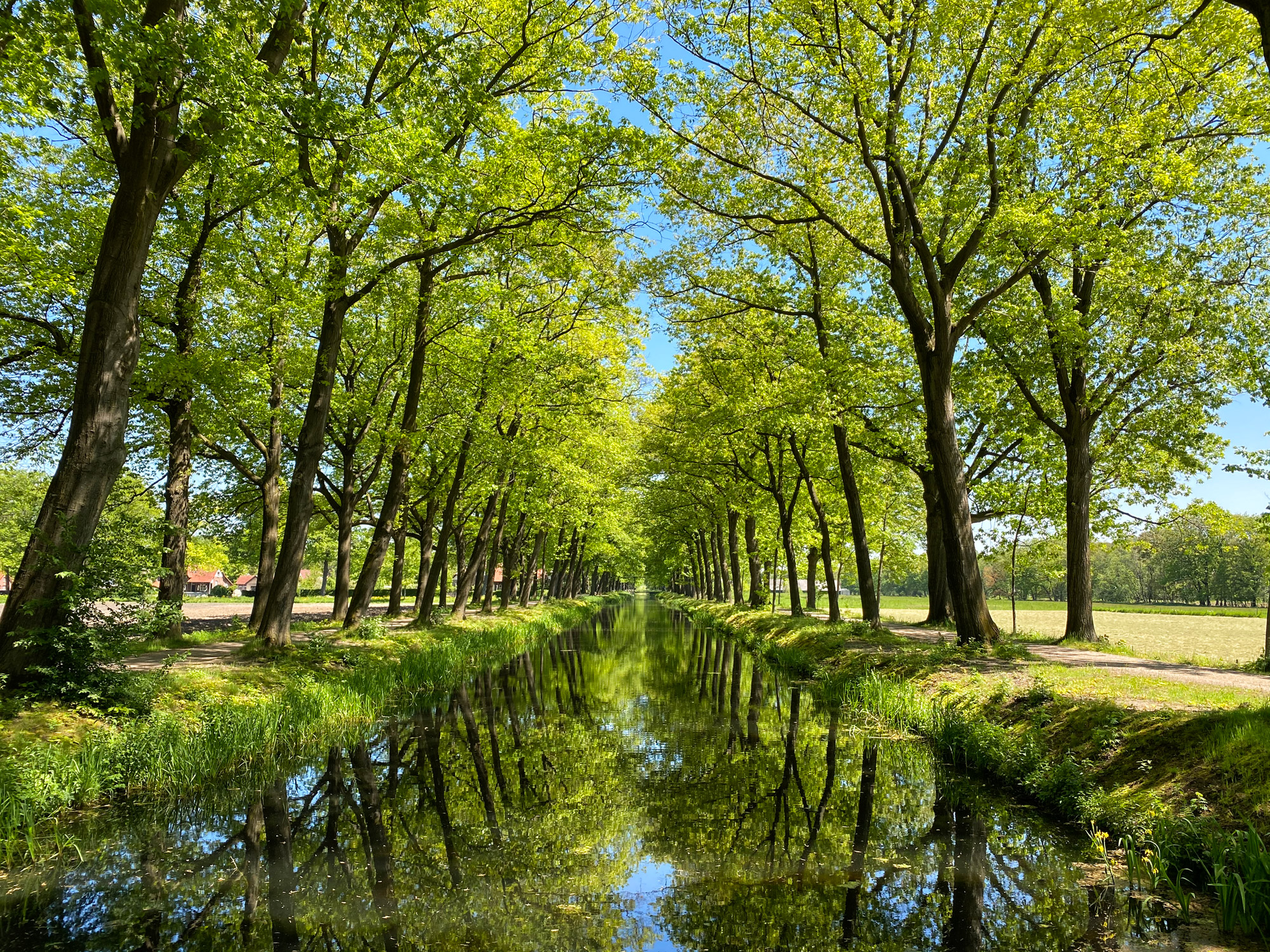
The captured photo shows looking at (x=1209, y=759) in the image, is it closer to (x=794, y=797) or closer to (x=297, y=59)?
(x=794, y=797)

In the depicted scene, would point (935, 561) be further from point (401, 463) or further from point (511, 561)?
A: point (511, 561)

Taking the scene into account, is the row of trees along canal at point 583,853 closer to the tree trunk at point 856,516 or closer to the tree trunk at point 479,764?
the tree trunk at point 479,764

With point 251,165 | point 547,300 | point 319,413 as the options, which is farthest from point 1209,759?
point 547,300

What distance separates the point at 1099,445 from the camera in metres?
17.5

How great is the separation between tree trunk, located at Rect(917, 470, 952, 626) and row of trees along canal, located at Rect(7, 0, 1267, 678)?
12cm

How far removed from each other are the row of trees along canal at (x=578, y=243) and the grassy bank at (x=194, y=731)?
1.17 metres

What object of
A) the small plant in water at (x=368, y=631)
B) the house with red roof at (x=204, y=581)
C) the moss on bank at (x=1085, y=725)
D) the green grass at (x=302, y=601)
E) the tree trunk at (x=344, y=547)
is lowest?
the house with red roof at (x=204, y=581)

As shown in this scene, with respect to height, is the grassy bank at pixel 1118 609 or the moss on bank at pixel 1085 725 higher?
the moss on bank at pixel 1085 725

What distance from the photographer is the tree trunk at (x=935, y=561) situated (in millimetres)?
20781

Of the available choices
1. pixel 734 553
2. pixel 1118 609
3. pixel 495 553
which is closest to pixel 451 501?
pixel 495 553

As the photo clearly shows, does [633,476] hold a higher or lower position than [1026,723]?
higher

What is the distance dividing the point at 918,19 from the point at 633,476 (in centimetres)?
2929

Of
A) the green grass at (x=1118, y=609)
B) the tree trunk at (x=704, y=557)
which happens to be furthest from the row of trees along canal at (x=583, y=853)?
the tree trunk at (x=704, y=557)

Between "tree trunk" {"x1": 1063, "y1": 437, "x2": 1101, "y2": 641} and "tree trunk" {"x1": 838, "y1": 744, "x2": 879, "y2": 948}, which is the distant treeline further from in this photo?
"tree trunk" {"x1": 838, "y1": 744, "x2": 879, "y2": 948}
